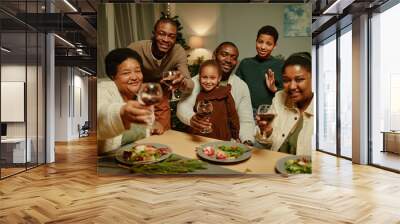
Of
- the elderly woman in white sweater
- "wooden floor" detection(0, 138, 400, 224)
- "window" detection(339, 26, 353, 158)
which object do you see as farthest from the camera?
"window" detection(339, 26, 353, 158)

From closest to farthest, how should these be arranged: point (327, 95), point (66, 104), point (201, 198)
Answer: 1. point (201, 198)
2. point (327, 95)
3. point (66, 104)

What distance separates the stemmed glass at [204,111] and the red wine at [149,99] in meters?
0.66

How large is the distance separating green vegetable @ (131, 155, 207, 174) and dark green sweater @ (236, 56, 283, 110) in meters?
1.33

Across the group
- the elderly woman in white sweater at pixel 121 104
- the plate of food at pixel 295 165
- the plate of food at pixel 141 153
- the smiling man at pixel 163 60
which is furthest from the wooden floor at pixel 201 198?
the smiling man at pixel 163 60

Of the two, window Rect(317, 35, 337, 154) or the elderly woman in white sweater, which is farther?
window Rect(317, 35, 337, 154)

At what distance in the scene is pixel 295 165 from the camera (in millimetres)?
6359

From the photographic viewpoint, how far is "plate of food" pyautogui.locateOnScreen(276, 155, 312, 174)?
20.8ft

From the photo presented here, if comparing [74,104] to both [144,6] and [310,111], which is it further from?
[310,111]

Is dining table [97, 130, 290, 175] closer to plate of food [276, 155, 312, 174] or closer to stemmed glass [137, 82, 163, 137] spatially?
plate of food [276, 155, 312, 174]

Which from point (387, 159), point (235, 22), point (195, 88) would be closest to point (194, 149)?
point (195, 88)

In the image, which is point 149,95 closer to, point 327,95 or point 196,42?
point 196,42

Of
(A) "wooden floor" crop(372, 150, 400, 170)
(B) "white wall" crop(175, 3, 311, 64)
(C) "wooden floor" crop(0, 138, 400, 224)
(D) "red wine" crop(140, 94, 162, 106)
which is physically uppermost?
(B) "white wall" crop(175, 3, 311, 64)

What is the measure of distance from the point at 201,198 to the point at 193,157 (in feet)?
5.07

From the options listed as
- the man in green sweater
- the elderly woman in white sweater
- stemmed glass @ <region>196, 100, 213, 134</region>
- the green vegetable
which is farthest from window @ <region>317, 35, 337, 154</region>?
the elderly woman in white sweater
